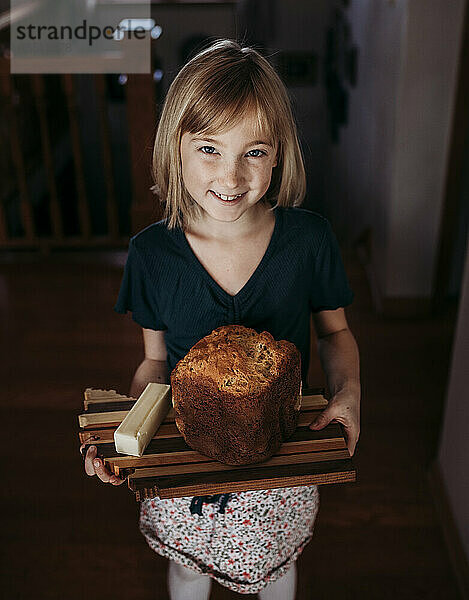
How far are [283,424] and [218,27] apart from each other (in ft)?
19.6

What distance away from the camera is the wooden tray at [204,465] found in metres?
0.88

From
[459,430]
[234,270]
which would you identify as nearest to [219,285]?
[234,270]

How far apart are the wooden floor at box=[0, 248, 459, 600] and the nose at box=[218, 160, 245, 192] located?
1.23 m

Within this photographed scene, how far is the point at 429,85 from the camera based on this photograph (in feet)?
8.29

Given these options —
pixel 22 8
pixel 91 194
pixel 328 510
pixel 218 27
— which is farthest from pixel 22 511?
pixel 218 27

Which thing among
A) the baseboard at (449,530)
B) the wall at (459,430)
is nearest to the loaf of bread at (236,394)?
the wall at (459,430)

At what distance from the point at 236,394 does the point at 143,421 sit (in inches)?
5.7

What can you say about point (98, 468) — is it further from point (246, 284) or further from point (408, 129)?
point (408, 129)

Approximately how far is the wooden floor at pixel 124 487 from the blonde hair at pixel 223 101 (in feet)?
4.08

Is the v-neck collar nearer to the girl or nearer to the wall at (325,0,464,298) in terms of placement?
the girl

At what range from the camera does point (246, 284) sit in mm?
1065

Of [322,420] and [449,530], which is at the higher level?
[322,420]

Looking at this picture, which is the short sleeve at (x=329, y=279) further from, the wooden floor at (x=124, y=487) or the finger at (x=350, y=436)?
the wooden floor at (x=124, y=487)

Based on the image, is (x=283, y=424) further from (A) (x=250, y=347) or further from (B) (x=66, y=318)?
(B) (x=66, y=318)
